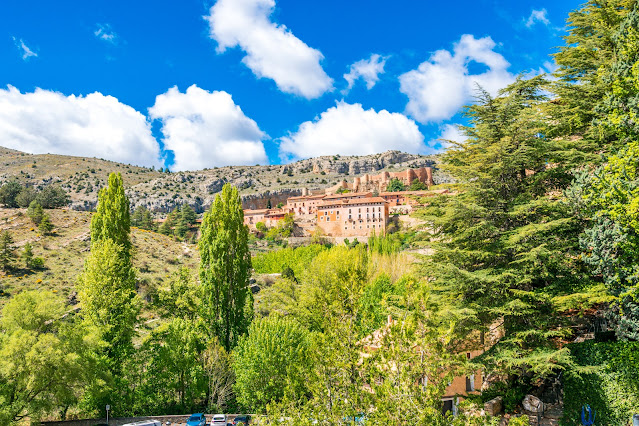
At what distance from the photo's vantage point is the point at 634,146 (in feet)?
39.0

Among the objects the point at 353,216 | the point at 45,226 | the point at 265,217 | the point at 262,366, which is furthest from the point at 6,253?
the point at 265,217

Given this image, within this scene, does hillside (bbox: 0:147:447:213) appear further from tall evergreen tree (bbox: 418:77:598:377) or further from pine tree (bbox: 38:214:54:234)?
tall evergreen tree (bbox: 418:77:598:377)

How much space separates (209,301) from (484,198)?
17604mm

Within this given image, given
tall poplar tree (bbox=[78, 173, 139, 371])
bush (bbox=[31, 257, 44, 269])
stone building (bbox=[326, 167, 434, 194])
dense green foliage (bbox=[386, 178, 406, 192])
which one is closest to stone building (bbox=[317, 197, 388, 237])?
dense green foliage (bbox=[386, 178, 406, 192])

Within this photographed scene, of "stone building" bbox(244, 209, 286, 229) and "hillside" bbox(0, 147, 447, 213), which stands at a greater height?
"hillside" bbox(0, 147, 447, 213)

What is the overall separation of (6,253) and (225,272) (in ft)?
95.1

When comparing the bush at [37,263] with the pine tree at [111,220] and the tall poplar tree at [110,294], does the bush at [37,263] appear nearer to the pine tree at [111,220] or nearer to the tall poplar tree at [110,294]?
the pine tree at [111,220]

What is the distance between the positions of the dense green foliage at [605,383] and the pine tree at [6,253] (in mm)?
46419

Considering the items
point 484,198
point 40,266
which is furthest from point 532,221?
point 40,266

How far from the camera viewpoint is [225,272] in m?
25.8

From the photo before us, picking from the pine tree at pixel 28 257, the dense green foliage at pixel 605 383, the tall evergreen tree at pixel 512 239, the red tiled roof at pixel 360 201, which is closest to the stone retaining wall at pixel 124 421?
the tall evergreen tree at pixel 512 239

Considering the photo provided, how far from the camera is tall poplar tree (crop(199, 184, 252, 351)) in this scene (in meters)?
25.4

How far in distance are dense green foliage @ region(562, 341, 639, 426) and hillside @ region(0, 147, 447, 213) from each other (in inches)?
4867

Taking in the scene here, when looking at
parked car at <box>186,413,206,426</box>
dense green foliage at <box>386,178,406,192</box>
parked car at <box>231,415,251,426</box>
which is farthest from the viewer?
dense green foliage at <box>386,178,406,192</box>
